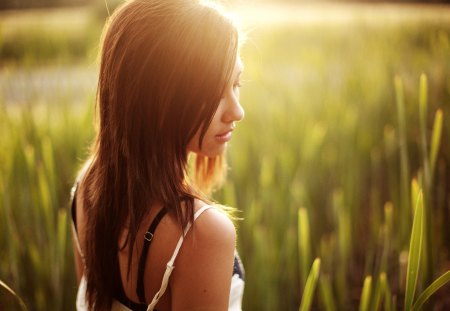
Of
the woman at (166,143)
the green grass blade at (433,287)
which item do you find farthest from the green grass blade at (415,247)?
the woman at (166,143)

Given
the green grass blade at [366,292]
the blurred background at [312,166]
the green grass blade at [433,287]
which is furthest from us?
the blurred background at [312,166]

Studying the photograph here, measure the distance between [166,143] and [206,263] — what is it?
0.16 metres

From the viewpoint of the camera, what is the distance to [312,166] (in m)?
1.44

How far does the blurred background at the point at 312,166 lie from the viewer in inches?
39.4

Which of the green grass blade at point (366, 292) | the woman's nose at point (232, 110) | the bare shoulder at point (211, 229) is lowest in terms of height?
the green grass blade at point (366, 292)

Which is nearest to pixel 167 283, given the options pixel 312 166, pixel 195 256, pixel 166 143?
pixel 195 256

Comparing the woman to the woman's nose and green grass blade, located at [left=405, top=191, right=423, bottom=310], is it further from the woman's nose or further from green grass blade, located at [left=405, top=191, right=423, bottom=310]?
green grass blade, located at [left=405, top=191, right=423, bottom=310]

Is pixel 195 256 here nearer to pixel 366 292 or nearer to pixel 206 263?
pixel 206 263

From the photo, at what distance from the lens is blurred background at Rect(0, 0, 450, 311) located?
39.4 inches

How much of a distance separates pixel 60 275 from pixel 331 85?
122 cm

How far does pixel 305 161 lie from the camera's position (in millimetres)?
1399

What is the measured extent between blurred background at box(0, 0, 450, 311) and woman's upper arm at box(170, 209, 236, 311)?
0.25 meters

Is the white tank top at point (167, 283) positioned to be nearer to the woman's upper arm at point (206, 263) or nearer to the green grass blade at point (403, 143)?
the woman's upper arm at point (206, 263)

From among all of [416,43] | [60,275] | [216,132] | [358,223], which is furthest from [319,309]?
[416,43]
